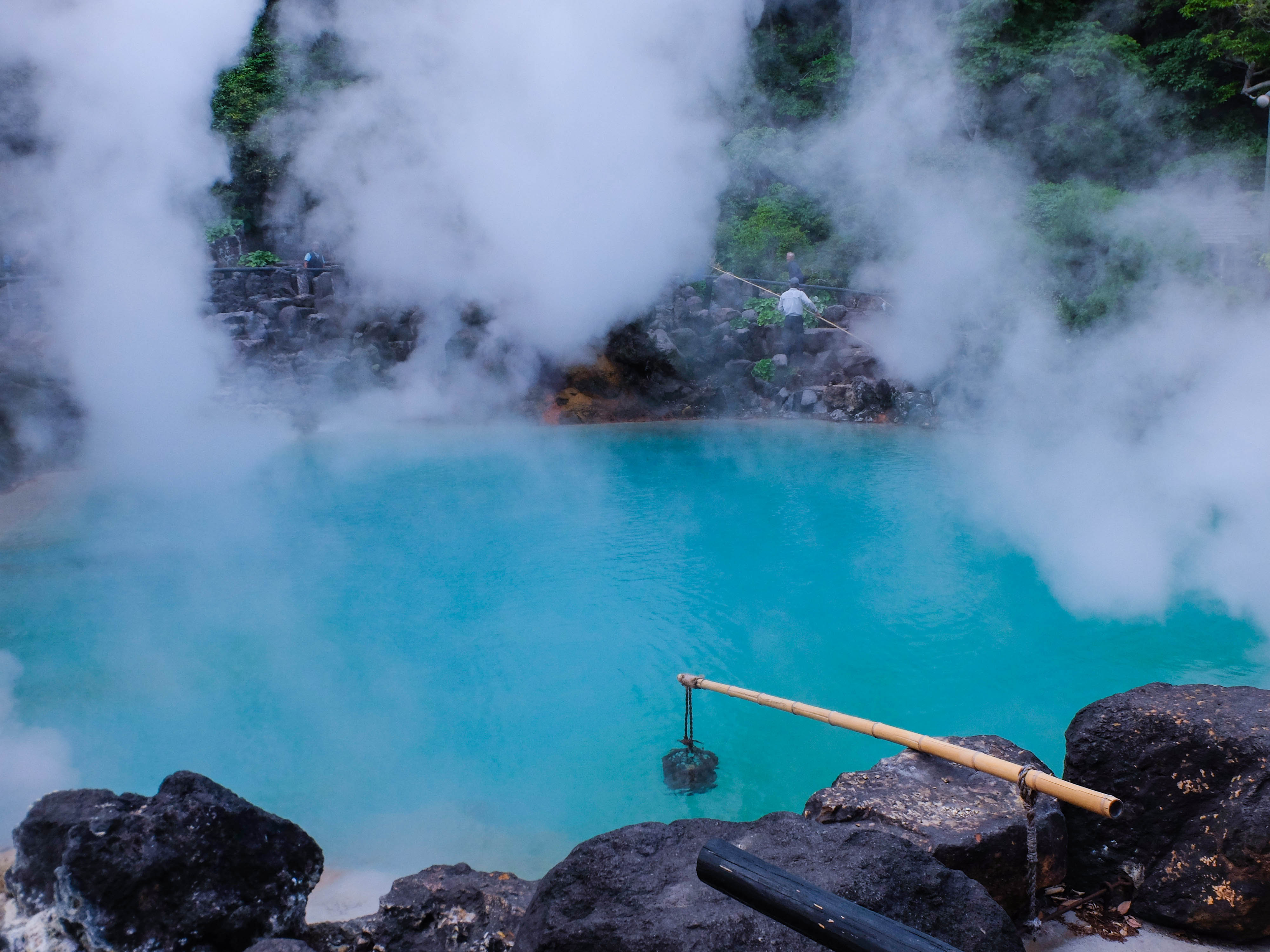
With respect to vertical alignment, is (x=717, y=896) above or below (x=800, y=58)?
below

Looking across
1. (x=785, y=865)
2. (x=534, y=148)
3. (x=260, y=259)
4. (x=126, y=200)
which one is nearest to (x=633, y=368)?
(x=534, y=148)

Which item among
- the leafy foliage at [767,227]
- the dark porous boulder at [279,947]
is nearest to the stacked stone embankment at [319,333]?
the leafy foliage at [767,227]

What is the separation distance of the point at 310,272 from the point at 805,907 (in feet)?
49.3

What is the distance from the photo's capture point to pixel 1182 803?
2.37 metres

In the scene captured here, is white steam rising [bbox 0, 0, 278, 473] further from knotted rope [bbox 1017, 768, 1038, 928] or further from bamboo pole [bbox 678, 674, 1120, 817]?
knotted rope [bbox 1017, 768, 1038, 928]

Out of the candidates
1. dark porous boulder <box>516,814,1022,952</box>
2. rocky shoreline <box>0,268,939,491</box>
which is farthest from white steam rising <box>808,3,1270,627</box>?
dark porous boulder <box>516,814,1022,952</box>

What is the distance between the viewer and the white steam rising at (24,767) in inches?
146

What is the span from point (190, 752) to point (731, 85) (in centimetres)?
1226

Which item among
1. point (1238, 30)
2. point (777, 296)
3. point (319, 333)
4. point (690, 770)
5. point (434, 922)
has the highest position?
point (1238, 30)

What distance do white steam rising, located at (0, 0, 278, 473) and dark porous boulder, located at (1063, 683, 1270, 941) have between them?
846 cm

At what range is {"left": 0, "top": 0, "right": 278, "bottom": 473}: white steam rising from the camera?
7293 millimetres

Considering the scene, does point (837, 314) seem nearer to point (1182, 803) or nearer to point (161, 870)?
point (1182, 803)

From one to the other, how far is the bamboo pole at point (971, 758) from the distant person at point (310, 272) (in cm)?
1276

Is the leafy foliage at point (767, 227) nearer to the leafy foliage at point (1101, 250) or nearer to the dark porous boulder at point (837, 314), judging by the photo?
the dark porous boulder at point (837, 314)
